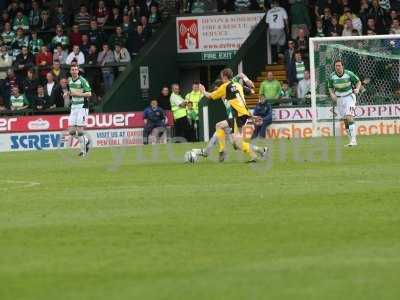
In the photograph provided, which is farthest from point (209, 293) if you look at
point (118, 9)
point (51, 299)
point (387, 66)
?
point (118, 9)

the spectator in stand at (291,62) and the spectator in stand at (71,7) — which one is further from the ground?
the spectator in stand at (71,7)

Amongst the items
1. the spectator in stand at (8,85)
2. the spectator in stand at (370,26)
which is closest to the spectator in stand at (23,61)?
the spectator in stand at (8,85)

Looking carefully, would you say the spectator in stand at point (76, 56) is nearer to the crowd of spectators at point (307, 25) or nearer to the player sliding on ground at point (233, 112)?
the crowd of spectators at point (307, 25)

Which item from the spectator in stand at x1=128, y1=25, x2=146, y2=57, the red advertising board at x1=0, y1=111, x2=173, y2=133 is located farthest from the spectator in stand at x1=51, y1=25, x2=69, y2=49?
the red advertising board at x1=0, y1=111, x2=173, y2=133

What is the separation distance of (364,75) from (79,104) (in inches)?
374

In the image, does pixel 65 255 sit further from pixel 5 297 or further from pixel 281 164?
pixel 281 164

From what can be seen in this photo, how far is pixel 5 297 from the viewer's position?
10.8 m

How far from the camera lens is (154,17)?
42.4 metres

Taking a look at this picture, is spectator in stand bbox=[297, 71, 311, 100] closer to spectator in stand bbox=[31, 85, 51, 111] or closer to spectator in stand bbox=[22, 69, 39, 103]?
spectator in stand bbox=[31, 85, 51, 111]

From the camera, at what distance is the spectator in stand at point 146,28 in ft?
137

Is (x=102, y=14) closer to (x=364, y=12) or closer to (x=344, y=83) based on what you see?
(x=364, y=12)

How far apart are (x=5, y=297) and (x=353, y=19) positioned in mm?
28908

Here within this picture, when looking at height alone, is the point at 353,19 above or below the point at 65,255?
above

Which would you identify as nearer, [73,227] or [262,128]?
[73,227]
